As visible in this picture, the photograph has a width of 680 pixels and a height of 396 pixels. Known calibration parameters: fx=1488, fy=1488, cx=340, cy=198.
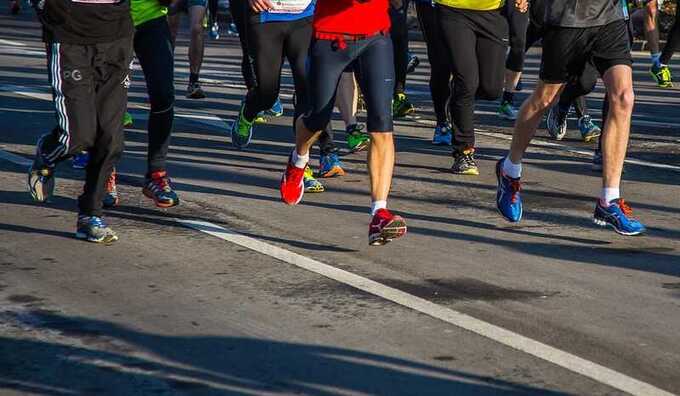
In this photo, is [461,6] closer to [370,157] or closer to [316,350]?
[370,157]

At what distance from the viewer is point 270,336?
6.06 metres

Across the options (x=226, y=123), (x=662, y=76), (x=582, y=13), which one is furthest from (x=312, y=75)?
(x=662, y=76)

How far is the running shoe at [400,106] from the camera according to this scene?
46.3 feet

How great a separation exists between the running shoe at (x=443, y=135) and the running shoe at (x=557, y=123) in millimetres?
1076

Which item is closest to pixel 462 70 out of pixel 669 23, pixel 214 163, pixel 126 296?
pixel 214 163

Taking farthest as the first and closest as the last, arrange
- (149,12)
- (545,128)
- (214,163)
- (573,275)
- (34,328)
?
(545,128) → (214,163) → (149,12) → (573,275) → (34,328)

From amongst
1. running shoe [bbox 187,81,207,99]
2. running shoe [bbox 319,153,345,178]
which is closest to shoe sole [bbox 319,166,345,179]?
running shoe [bbox 319,153,345,178]

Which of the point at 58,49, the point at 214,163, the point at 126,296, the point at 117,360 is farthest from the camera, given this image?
the point at 214,163

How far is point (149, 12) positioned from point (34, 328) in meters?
3.07

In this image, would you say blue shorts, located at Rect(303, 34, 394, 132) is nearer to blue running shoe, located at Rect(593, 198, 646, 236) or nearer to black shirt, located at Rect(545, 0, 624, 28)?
black shirt, located at Rect(545, 0, 624, 28)

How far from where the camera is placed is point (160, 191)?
9.04m

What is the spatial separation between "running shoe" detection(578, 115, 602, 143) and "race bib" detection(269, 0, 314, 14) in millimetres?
3955

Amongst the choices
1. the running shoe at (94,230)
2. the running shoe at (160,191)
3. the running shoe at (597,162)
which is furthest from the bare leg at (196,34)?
the running shoe at (94,230)

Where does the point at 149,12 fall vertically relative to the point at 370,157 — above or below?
above
